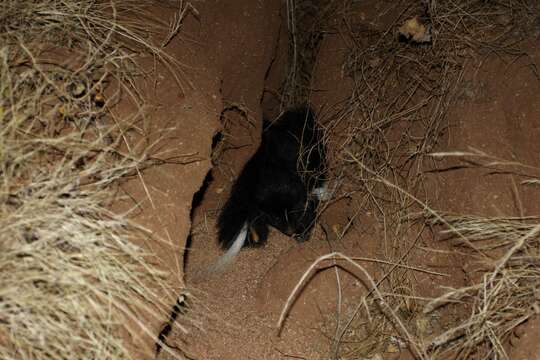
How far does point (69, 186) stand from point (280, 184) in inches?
68.4

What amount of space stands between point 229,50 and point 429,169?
144cm

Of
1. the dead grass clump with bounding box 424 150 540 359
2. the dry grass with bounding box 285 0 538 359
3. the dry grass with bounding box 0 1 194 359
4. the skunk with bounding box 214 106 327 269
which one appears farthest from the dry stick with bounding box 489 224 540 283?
the skunk with bounding box 214 106 327 269

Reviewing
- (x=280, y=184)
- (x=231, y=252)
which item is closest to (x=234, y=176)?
(x=280, y=184)

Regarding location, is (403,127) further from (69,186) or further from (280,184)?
(69,186)

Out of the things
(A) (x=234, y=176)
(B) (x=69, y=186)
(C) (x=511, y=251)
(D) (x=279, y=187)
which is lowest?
(C) (x=511, y=251)

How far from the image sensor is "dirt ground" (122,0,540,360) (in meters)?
2.53

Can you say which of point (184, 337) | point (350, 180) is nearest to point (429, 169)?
point (350, 180)

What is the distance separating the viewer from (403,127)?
3.33 meters

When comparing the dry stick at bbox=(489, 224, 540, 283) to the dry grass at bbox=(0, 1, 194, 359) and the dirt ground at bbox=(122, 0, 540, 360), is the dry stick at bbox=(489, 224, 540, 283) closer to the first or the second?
the dirt ground at bbox=(122, 0, 540, 360)

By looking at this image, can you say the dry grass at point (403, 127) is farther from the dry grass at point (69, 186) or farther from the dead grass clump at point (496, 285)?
the dry grass at point (69, 186)

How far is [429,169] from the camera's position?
311 cm

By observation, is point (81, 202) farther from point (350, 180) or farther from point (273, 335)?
point (350, 180)

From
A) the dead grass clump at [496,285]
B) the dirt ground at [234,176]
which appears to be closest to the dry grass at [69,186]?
the dirt ground at [234,176]

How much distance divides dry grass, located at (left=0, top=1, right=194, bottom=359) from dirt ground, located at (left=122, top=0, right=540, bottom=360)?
21cm
